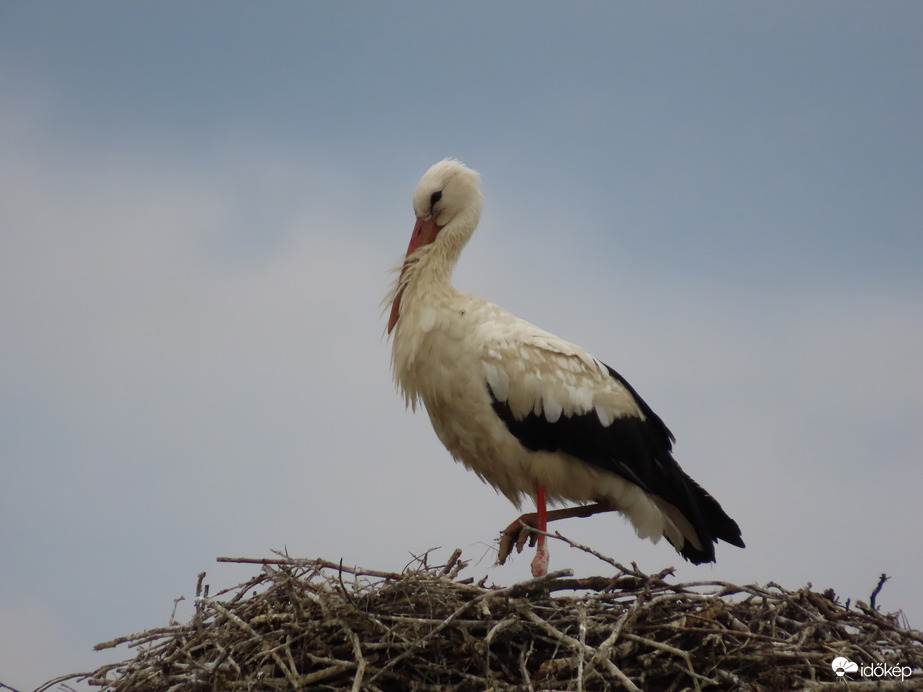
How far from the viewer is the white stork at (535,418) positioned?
16.5 feet

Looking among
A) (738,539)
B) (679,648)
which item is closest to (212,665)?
(679,648)

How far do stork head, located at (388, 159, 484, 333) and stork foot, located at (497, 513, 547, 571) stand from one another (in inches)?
50.3

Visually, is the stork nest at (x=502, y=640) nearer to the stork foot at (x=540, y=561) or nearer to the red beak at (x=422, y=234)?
the stork foot at (x=540, y=561)

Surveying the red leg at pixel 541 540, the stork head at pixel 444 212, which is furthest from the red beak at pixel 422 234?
the red leg at pixel 541 540

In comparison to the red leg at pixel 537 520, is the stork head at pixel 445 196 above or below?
above

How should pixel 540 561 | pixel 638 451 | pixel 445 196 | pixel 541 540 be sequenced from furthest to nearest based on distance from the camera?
1. pixel 445 196
2. pixel 638 451
3. pixel 541 540
4. pixel 540 561

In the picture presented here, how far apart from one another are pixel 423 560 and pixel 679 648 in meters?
1.01

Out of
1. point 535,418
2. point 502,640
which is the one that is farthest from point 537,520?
point 502,640

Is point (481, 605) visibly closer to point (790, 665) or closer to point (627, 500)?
point (790, 665)

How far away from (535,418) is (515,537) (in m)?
0.66

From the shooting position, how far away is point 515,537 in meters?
5.33

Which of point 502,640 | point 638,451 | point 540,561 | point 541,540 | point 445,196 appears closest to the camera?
point 502,640

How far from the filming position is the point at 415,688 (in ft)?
12.7

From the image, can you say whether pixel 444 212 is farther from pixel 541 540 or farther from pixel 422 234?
pixel 541 540
